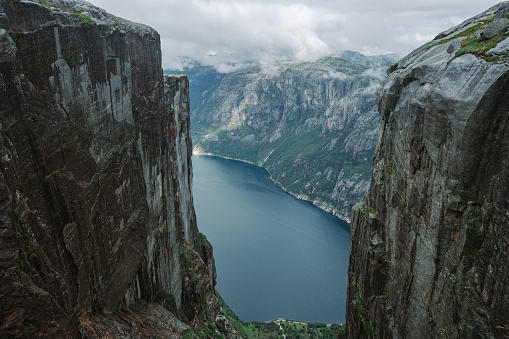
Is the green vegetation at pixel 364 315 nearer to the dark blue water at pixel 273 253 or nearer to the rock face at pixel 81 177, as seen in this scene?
the rock face at pixel 81 177

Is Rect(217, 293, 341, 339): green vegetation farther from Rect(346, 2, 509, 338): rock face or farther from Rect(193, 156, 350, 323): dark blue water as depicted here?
Rect(346, 2, 509, 338): rock face

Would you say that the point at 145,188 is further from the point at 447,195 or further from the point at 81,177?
the point at 447,195

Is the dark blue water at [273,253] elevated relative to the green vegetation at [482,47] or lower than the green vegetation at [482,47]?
lower

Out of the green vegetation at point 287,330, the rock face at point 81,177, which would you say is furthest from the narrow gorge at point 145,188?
the green vegetation at point 287,330

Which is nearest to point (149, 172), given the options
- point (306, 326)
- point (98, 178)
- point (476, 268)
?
point (98, 178)

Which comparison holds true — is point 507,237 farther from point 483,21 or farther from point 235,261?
point 235,261

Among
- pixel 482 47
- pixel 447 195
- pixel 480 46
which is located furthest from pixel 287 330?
pixel 482 47
